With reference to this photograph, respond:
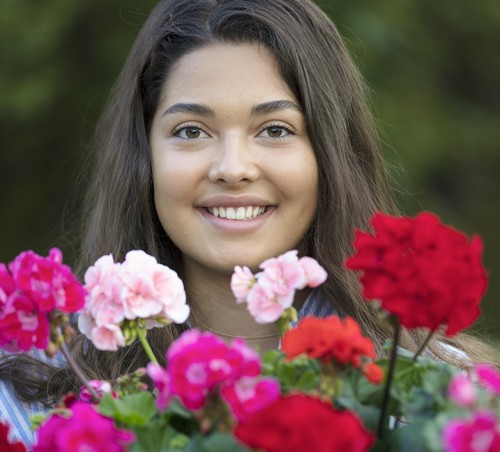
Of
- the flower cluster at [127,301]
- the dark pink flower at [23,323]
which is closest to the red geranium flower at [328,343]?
the flower cluster at [127,301]

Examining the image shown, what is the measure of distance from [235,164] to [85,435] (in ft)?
4.15

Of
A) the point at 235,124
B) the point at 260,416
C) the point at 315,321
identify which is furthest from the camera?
the point at 235,124

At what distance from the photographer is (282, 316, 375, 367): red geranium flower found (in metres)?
1.47

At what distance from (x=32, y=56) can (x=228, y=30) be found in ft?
12.4

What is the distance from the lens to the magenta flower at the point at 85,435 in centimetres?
135

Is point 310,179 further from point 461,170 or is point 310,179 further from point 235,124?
point 461,170

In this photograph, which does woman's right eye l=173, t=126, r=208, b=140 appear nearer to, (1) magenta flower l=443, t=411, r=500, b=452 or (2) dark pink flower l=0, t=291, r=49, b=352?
(2) dark pink flower l=0, t=291, r=49, b=352

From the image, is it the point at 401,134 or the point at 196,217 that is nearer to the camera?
the point at 196,217

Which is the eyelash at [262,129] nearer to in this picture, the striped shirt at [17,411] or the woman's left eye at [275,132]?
the woman's left eye at [275,132]

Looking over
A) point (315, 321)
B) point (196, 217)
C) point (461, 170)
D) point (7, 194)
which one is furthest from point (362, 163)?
point (461, 170)

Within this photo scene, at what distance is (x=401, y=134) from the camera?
6.48 m

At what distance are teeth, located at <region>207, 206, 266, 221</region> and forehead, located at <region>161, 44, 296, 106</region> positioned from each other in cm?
26

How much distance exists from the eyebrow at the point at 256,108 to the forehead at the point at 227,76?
0.01 metres

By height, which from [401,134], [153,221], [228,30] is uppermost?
[228,30]
